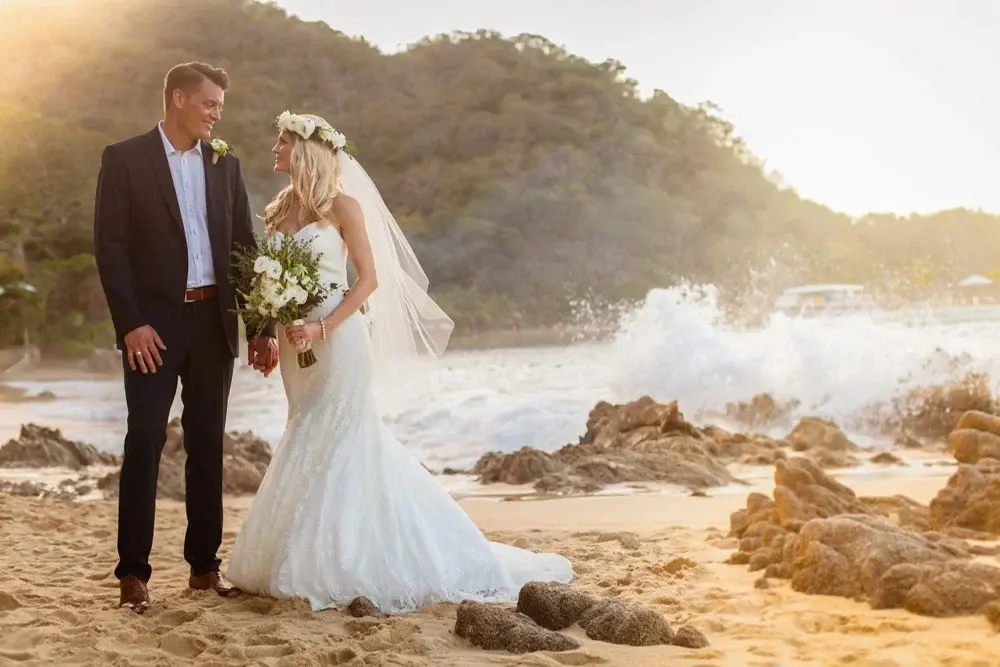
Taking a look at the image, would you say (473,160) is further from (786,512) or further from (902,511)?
(786,512)

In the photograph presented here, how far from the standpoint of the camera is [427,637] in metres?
2.96

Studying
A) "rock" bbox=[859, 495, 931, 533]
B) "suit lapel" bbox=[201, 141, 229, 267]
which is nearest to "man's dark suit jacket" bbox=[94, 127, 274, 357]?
"suit lapel" bbox=[201, 141, 229, 267]

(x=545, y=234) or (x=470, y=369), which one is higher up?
(x=545, y=234)

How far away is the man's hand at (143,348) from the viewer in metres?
3.16

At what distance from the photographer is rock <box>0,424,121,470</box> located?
8.41 metres

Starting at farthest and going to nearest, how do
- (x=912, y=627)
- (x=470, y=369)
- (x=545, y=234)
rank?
(x=545, y=234)
(x=470, y=369)
(x=912, y=627)

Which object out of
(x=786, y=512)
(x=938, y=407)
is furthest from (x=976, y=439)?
(x=938, y=407)

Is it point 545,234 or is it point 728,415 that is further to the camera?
point 545,234

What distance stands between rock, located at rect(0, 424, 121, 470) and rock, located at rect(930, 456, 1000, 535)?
6.55m

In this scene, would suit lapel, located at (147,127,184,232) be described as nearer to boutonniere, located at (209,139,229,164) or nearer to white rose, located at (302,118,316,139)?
boutonniere, located at (209,139,229,164)

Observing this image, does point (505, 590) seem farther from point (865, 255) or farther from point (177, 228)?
point (865, 255)

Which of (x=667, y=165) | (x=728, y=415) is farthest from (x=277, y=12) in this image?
(x=728, y=415)

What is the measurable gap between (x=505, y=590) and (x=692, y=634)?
0.70 metres

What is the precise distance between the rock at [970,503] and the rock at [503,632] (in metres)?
2.47
